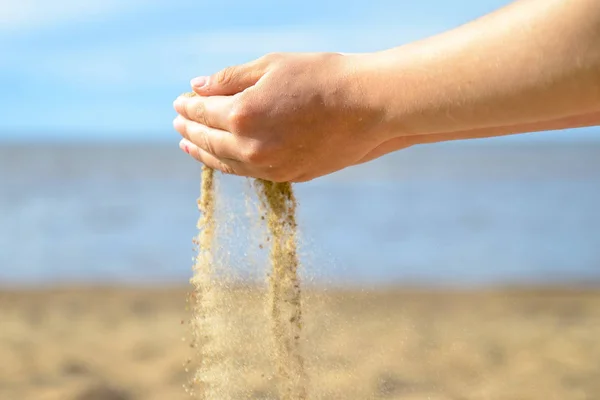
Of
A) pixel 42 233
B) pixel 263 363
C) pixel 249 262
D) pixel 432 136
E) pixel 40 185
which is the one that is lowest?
pixel 263 363

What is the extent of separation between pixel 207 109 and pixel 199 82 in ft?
0.45

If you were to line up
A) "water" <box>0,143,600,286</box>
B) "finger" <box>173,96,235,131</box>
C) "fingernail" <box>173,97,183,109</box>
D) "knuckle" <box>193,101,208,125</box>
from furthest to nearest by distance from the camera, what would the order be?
"water" <box>0,143,600,286</box> < "fingernail" <box>173,97,183,109</box> < "knuckle" <box>193,101,208,125</box> < "finger" <box>173,96,235,131</box>

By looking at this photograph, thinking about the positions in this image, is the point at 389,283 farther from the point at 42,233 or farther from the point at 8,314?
the point at 42,233

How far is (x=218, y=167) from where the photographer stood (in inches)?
82.7

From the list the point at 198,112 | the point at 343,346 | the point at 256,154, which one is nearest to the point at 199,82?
the point at 198,112

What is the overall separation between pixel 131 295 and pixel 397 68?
5398 mm

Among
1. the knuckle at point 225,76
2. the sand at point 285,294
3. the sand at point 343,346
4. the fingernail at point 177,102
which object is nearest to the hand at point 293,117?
the knuckle at point 225,76

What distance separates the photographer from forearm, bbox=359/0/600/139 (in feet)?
5.01

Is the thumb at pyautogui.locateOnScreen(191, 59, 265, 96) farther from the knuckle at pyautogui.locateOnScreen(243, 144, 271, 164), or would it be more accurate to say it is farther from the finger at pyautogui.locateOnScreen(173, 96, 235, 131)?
the knuckle at pyautogui.locateOnScreen(243, 144, 271, 164)

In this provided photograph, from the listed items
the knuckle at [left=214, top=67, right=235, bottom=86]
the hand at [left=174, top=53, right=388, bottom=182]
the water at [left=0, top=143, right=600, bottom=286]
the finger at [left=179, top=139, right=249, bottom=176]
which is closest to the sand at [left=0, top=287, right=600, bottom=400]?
the water at [left=0, top=143, right=600, bottom=286]

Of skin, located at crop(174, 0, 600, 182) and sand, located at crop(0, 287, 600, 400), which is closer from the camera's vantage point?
skin, located at crop(174, 0, 600, 182)

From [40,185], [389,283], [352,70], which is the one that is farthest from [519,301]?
[40,185]

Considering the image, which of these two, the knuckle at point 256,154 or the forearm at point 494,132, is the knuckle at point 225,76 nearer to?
the knuckle at point 256,154

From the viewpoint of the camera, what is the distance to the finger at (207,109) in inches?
75.3
